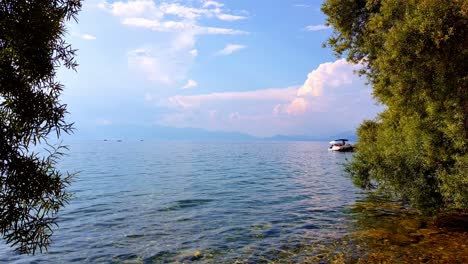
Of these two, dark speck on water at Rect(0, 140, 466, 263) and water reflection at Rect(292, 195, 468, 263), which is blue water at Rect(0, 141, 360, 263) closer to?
dark speck on water at Rect(0, 140, 466, 263)

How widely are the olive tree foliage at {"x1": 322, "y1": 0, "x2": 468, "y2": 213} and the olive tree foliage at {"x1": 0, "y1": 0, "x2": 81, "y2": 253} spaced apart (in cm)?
1250

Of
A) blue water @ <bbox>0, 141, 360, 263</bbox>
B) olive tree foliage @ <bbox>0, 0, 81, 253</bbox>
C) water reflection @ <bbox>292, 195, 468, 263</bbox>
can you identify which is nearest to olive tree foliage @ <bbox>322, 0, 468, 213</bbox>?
water reflection @ <bbox>292, 195, 468, 263</bbox>

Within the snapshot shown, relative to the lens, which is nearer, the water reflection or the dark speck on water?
the water reflection

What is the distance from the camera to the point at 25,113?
23.1 ft

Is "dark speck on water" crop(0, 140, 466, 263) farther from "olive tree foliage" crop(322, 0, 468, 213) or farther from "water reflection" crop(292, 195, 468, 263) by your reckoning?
"olive tree foliage" crop(322, 0, 468, 213)

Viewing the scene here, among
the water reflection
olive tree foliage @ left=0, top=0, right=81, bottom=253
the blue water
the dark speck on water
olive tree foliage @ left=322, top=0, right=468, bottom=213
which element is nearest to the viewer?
olive tree foliage @ left=0, top=0, right=81, bottom=253

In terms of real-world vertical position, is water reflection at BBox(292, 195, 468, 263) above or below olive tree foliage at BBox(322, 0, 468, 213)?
below

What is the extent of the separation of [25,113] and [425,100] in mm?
15323

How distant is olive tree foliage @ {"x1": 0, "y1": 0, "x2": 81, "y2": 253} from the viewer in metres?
6.75

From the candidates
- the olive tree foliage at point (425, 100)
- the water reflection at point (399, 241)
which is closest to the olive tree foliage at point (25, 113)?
the water reflection at point (399, 241)

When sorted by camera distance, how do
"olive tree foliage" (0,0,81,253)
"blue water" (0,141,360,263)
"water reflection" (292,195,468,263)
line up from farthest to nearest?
"blue water" (0,141,360,263) < "water reflection" (292,195,468,263) < "olive tree foliage" (0,0,81,253)

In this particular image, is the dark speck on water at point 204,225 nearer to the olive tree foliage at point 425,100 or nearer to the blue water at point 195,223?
the blue water at point 195,223

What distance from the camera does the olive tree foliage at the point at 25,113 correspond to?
266 inches

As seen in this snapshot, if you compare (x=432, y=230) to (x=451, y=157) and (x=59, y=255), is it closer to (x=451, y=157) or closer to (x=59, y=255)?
(x=451, y=157)
